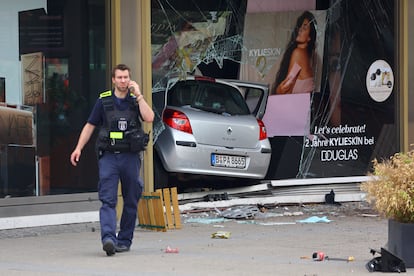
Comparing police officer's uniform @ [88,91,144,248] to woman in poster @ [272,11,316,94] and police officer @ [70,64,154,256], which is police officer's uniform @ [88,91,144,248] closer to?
police officer @ [70,64,154,256]

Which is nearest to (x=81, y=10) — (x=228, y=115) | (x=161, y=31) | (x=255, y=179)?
(x=161, y=31)

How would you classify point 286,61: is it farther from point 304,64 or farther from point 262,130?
point 262,130

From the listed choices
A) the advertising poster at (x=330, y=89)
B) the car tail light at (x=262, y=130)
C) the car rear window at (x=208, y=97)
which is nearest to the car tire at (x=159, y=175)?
the car rear window at (x=208, y=97)

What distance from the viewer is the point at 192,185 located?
41.8ft

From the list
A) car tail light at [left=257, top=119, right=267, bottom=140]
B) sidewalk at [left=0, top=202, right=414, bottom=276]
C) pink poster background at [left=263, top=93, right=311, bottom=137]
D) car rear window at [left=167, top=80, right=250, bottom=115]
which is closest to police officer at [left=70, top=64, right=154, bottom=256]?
sidewalk at [left=0, top=202, right=414, bottom=276]

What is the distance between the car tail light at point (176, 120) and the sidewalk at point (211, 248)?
46.9 inches

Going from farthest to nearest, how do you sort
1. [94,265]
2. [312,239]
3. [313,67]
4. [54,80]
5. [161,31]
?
1. [313,67]
2. [161,31]
3. [54,80]
4. [312,239]
5. [94,265]

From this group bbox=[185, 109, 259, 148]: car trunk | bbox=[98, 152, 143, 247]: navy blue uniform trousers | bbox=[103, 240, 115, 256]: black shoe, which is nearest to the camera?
bbox=[103, 240, 115, 256]: black shoe

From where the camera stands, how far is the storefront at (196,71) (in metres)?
11.1

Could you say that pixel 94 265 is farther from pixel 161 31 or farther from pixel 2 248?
pixel 161 31

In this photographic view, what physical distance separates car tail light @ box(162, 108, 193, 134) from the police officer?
338 centimetres

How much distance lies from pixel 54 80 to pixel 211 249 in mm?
3198

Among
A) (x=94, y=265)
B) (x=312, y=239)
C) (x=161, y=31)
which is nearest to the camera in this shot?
(x=94, y=265)

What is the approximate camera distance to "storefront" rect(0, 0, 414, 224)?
11141 millimetres
